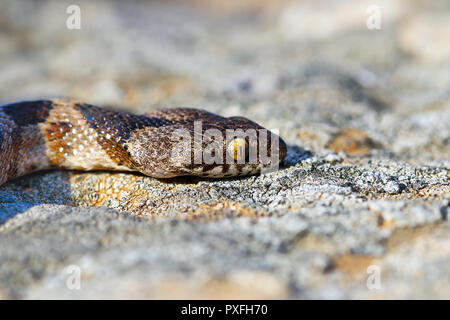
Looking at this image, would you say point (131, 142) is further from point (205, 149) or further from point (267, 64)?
point (267, 64)

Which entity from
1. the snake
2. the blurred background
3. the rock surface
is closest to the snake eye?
the snake

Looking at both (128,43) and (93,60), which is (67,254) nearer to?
(93,60)

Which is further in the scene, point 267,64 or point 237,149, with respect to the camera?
point 267,64

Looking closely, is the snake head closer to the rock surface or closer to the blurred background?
the rock surface

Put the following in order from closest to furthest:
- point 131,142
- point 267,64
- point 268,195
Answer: point 268,195 → point 131,142 → point 267,64

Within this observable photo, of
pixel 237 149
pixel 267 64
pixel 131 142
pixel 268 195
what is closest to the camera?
pixel 268 195

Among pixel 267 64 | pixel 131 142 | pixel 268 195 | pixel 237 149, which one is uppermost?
pixel 267 64

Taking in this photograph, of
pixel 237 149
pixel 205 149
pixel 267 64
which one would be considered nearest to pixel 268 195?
pixel 237 149

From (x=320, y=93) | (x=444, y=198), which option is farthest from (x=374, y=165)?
(x=320, y=93)
